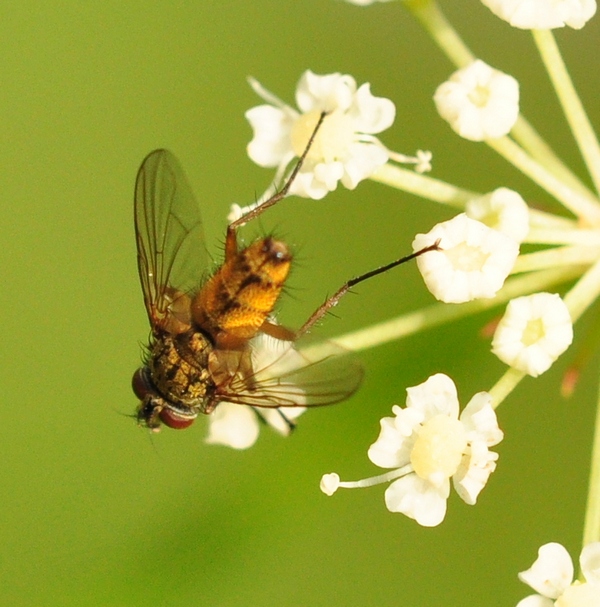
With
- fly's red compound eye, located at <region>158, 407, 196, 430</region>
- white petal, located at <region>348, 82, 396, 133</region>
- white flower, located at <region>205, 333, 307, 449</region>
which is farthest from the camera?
white flower, located at <region>205, 333, 307, 449</region>

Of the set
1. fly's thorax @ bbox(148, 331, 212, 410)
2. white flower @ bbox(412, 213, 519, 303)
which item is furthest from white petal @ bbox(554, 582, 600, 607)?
fly's thorax @ bbox(148, 331, 212, 410)

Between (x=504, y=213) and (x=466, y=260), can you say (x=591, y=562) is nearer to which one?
(x=466, y=260)

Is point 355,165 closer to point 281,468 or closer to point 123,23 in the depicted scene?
point 281,468

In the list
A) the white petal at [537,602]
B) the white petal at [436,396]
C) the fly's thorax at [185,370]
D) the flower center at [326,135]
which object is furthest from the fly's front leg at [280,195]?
the white petal at [537,602]

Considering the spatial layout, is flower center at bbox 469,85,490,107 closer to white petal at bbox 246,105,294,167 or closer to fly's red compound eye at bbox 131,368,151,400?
white petal at bbox 246,105,294,167

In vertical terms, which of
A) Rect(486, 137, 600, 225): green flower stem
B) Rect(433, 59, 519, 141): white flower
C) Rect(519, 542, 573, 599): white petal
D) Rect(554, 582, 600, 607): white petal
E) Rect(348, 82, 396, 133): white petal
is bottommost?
Rect(554, 582, 600, 607): white petal

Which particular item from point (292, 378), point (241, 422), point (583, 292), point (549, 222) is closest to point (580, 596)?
point (583, 292)
